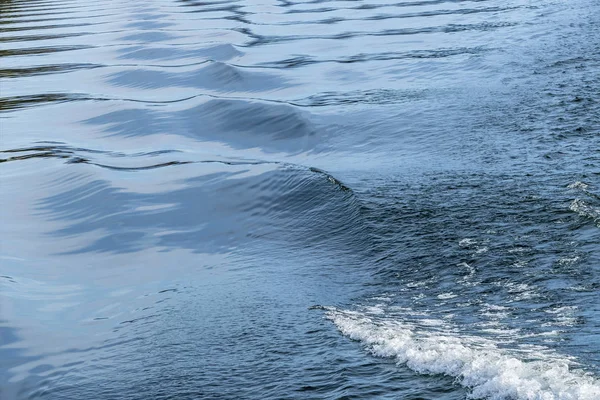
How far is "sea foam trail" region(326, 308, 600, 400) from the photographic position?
18.6 ft

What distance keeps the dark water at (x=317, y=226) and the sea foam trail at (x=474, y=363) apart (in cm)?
2

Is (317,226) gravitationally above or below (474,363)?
below

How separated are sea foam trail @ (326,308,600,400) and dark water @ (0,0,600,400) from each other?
0.02m

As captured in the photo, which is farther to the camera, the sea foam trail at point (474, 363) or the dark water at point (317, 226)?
the dark water at point (317, 226)

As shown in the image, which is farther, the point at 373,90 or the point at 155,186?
the point at 373,90

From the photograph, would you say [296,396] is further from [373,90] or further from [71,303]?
[373,90]

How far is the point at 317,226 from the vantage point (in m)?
10.1

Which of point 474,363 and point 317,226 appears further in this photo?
point 317,226

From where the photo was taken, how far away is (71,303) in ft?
28.6

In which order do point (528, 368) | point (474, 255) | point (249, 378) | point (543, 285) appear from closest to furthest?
1. point (528, 368)
2. point (249, 378)
3. point (543, 285)
4. point (474, 255)

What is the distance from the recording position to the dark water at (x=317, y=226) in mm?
6723

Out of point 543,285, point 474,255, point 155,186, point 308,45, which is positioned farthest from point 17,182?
point 308,45

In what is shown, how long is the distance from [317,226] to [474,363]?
416 cm

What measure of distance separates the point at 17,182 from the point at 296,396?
7.81 metres
